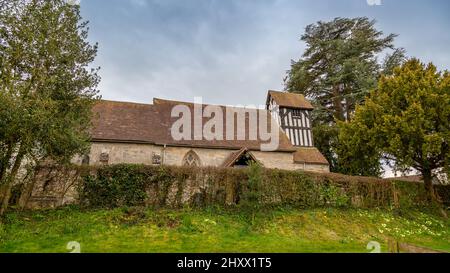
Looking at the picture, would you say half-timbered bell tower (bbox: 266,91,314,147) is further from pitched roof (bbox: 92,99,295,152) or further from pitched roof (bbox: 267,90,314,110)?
pitched roof (bbox: 92,99,295,152)

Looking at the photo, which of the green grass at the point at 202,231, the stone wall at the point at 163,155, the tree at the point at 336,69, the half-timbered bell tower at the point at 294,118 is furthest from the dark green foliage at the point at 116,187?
the tree at the point at 336,69

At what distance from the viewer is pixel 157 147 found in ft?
60.7

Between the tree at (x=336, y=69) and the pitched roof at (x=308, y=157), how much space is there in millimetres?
4332

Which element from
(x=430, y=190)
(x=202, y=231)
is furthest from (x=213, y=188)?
(x=430, y=190)

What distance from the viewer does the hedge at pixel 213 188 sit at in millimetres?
11391

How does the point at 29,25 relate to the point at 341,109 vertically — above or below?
below

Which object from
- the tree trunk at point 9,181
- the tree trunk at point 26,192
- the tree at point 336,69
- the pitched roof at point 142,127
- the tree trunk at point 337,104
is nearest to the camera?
the tree trunk at point 9,181

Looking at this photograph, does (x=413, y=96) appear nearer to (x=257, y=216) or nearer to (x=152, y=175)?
(x=257, y=216)

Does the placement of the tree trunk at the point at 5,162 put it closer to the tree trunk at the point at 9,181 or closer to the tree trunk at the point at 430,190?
Result: the tree trunk at the point at 9,181

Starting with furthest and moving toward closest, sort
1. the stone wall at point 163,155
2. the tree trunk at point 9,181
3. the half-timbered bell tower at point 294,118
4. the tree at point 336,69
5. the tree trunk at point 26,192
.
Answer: the tree at point 336,69
the half-timbered bell tower at point 294,118
the stone wall at point 163,155
the tree trunk at point 26,192
the tree trunk at point 9,181

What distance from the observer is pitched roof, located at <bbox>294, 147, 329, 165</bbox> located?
22483mm

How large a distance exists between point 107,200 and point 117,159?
253 inches
